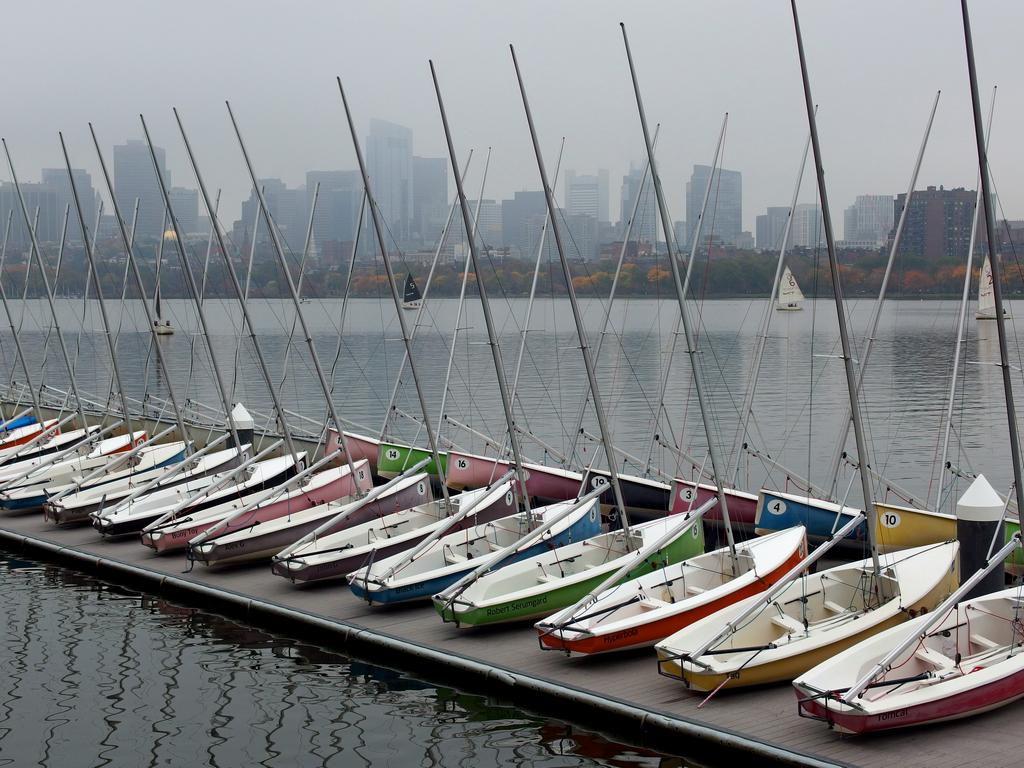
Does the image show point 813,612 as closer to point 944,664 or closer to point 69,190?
point 944,664

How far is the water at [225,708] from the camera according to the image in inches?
664

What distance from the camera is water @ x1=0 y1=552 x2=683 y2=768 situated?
16.9m

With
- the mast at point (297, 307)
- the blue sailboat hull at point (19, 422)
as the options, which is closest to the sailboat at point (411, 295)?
the mast at point (297, 307)

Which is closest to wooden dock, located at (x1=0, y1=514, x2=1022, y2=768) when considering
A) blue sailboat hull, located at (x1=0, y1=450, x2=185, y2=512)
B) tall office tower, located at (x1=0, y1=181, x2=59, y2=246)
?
blue sailboat hull, located at (x1=0, y1=450, x2=185, y2=512)

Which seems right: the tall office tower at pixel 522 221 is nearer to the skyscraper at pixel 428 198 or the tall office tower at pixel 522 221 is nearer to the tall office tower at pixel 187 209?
the skyscraper at pixel 428 198

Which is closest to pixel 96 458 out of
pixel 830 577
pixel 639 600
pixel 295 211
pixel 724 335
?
pixel 639 600

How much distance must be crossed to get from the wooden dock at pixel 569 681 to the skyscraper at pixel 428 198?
108 feet

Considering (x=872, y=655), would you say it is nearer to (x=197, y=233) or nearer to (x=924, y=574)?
(x=924, y=574)

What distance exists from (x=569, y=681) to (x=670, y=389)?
184ft

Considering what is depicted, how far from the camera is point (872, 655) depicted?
52.4ft

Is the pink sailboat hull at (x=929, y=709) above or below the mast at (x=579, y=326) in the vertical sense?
below

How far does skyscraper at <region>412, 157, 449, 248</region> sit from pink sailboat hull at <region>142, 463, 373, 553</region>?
2710 centimetres

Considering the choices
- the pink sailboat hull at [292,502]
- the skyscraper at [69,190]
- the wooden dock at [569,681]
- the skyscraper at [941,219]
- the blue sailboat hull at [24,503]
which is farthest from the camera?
the skyscraper at [69,190]

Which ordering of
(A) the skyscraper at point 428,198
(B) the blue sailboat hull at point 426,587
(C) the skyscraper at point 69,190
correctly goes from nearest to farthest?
(B) the blue sailboat hull at point 426,587 → (A) the skyscraper at point 428,198 → (C) the skyscraper at point 69,190
